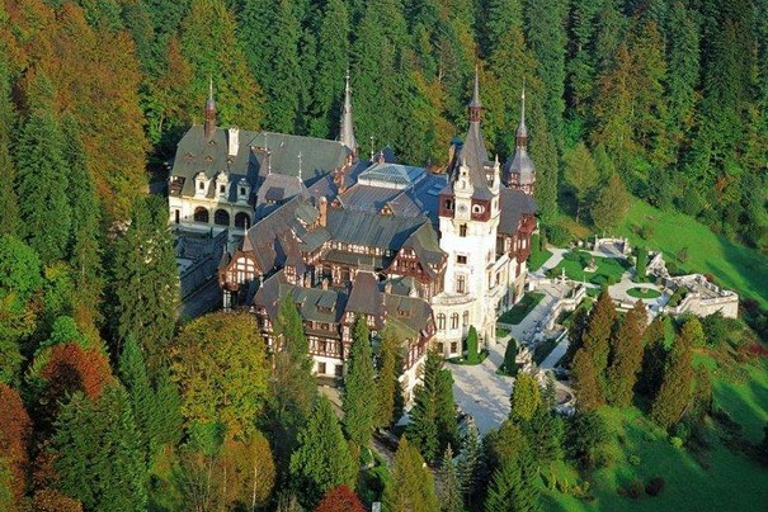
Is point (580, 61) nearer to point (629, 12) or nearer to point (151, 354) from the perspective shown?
point (629, 12)

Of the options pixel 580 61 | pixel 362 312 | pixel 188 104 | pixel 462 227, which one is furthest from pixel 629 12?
pixel 362 312

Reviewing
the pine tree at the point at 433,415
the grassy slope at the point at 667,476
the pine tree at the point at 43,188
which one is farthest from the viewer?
the grassy slope at the point at 667,476

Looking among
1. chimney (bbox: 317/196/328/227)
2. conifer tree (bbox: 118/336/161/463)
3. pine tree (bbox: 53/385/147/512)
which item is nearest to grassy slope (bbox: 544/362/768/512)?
conifer tree (bbox: 118/336/161/463)

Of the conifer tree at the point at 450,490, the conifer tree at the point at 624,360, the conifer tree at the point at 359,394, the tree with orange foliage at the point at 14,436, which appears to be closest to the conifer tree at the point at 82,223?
the tree with orange foliage at the point at 14,436

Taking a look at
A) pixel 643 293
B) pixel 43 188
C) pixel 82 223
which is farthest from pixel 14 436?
pixel 643 293

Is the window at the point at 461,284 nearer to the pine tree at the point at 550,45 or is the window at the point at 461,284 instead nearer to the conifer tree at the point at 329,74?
the conifer tree at the point at 329,74

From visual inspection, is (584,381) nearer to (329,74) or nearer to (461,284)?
(461,284)
